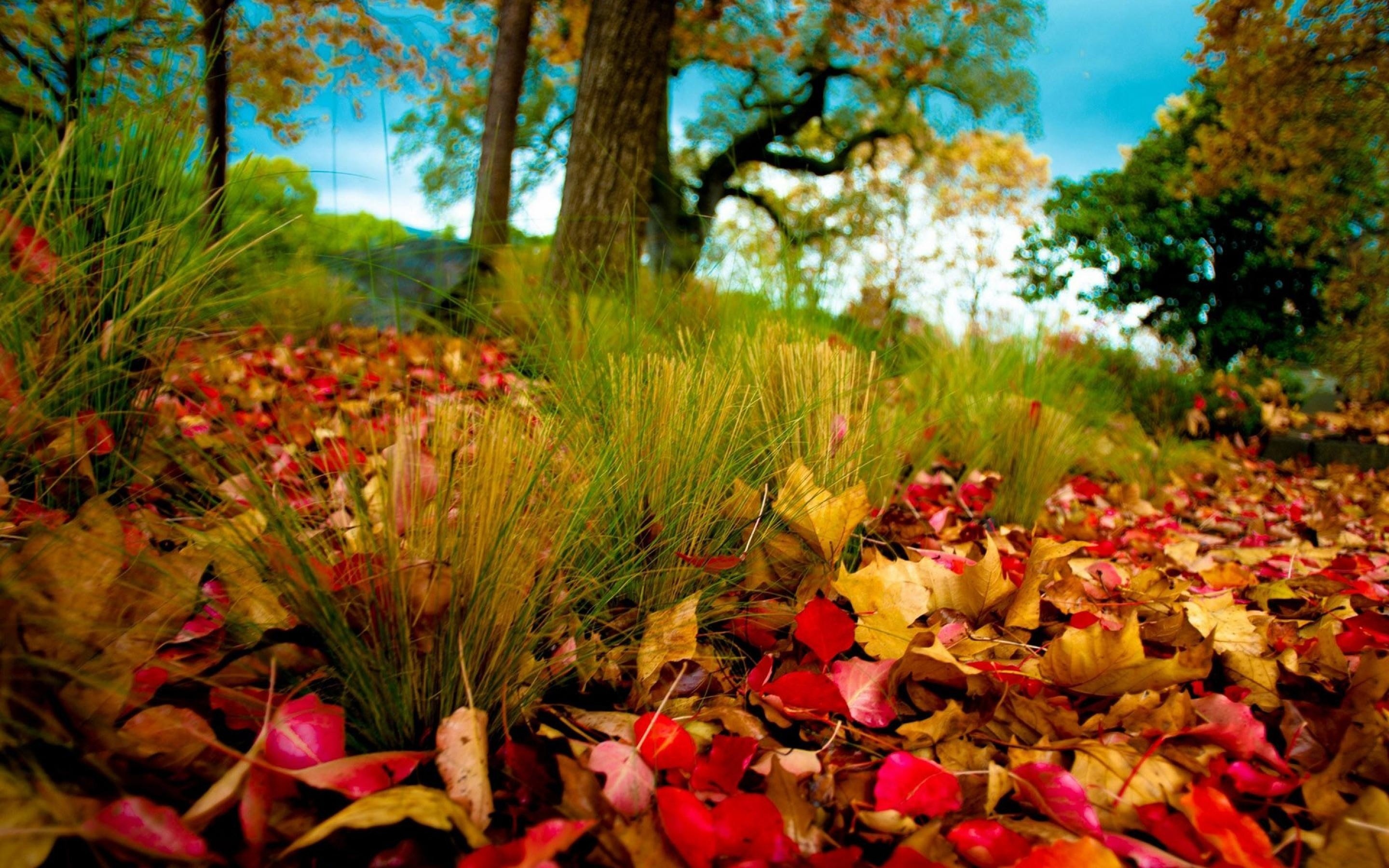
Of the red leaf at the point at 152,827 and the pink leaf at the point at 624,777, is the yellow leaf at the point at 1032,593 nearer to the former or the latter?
the pink leaf at the point at 624,777

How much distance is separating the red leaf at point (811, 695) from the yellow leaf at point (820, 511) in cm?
28

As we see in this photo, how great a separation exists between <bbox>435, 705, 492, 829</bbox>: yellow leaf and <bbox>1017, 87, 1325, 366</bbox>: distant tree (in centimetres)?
1433

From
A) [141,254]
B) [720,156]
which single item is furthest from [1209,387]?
[720,156]

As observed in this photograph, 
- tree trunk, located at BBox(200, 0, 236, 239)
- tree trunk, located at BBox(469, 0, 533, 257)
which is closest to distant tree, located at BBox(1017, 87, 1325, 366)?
tree trunk, located at BBox(469, 0, 533, 257)

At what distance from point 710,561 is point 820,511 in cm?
19

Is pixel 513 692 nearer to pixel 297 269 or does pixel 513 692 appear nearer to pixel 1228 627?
pixel 1228 627

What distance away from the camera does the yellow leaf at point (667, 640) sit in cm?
96

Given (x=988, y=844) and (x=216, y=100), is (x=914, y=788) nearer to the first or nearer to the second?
(x=988, y=844)

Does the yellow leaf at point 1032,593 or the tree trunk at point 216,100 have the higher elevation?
the tree trunk at point 216,100

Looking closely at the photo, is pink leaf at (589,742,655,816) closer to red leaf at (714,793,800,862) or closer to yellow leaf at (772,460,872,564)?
red leaf at (714,793,800,862)

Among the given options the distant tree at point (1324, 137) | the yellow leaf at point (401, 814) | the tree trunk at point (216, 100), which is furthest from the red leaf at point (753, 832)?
the distant tree at point (1324, 137)

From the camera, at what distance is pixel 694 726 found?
3.01ft

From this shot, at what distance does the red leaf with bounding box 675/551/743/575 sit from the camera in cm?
108

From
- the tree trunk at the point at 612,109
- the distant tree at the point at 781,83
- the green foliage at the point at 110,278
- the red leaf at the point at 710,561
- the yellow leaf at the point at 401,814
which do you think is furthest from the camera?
the distant tree at the point at 781,83
